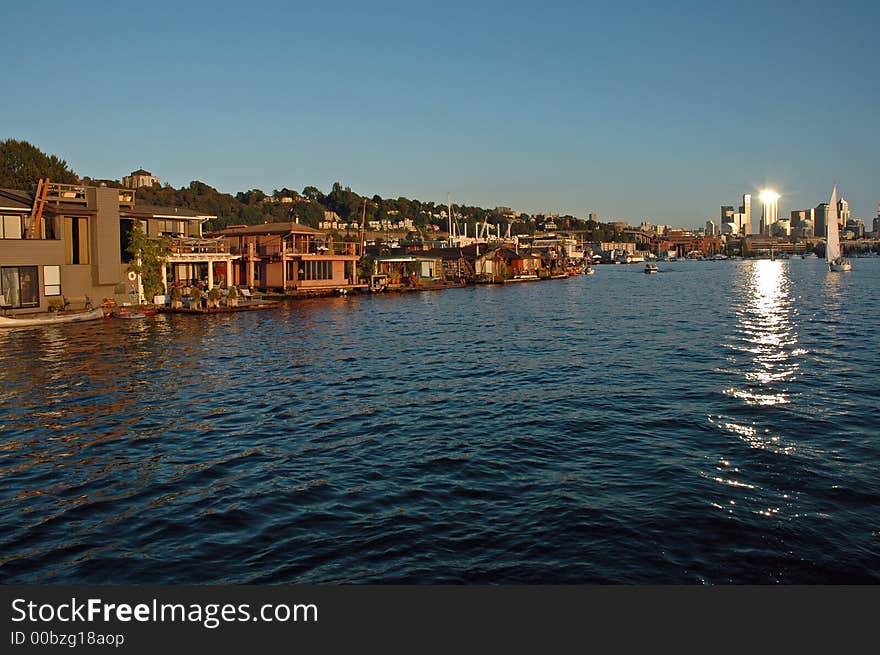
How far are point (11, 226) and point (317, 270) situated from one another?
120ft

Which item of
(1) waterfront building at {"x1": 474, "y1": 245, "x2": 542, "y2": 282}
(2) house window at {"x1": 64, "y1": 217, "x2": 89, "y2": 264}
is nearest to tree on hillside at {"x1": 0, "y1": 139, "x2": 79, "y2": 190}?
(2) house window at {"x1": 64, "y1": 217, "x2": 89, "y2": 264}

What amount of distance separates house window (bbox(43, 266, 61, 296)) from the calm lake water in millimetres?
13348

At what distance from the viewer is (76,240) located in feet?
166

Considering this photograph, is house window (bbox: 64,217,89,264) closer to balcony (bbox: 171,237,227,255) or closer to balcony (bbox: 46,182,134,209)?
balcony (bbox: 46,182,134,209)

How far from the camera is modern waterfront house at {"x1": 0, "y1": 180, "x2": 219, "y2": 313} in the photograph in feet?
153

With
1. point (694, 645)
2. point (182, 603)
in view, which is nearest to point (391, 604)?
point (182, 603)

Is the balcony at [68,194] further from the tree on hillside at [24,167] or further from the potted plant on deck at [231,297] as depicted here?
the tree on hillside at [24,167]

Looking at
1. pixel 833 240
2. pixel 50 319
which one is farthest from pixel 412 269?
pixel 833 240

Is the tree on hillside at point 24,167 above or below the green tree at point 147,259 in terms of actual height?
above

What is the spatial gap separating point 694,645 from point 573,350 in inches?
1166

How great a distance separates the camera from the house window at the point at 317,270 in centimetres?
7844

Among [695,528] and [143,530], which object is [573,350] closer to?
[695,528]

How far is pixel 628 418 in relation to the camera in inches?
847

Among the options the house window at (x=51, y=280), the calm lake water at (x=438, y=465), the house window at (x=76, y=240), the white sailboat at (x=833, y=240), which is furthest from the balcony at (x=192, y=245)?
the white sailboat at (x=833, y=240)
